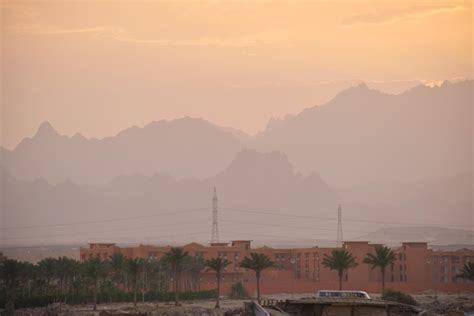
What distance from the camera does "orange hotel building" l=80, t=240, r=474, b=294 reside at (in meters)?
147

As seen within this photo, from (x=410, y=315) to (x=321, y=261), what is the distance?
9033 cm

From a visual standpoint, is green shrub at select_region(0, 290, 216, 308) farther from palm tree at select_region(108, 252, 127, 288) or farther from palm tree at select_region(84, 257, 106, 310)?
palm tree at select_region(108, 252, 127, 288)

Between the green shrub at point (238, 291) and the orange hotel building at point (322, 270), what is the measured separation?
2.23 m

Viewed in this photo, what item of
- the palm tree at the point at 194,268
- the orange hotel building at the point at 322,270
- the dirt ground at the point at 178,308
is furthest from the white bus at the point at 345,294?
the orange hotel building at the point at 322,270

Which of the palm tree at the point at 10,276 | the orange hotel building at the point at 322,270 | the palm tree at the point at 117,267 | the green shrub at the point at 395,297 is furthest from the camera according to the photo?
the orange hotel building at the point at 322,270

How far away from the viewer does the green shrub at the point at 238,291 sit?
140 m

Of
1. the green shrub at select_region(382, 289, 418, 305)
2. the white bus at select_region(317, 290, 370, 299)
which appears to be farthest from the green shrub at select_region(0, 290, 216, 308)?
the white bus at select_region(317, 290, 370, 299)

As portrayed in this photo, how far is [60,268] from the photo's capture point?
128 meters

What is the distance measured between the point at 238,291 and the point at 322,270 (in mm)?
15734

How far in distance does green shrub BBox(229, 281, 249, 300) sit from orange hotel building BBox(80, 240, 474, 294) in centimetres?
223

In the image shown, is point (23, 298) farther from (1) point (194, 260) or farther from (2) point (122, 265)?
(1) point (194, 260)

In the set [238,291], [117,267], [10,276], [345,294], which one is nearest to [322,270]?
[238,291]

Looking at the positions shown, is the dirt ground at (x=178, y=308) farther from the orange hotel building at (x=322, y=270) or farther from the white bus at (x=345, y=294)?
the white bus at (x=345, y=294)

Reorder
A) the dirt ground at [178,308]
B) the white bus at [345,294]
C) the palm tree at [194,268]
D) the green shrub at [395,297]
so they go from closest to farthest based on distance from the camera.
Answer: the white bus at [345,294] → the dirt ground at [178,308] → the green shrub at [395,297] → the palm tree at [194,268]
